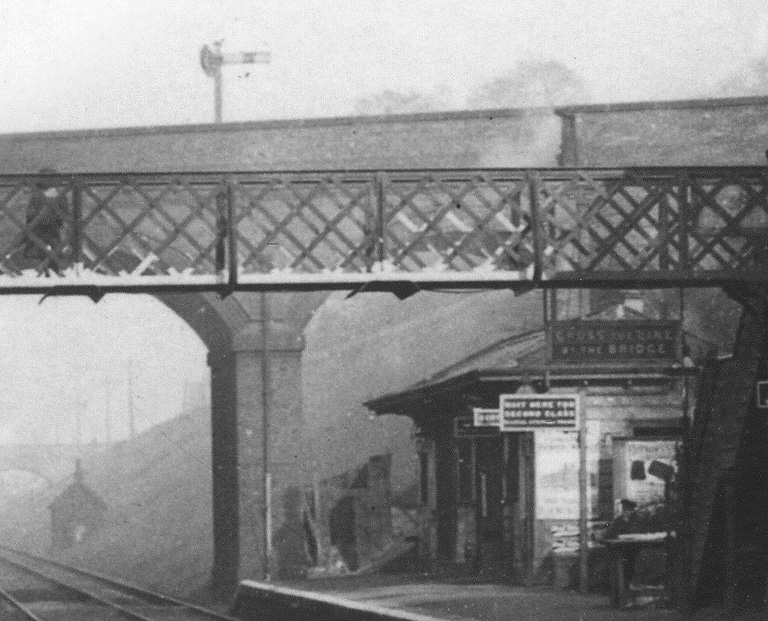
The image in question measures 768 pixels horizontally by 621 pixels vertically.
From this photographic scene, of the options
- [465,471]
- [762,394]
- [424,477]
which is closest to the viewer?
[762,394]

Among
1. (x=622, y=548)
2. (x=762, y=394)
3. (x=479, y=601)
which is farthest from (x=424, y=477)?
(x=762, y=394)

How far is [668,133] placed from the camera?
28688 millimetres

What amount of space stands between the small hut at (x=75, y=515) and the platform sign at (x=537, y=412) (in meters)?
36.7

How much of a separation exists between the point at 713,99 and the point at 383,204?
15.5 m

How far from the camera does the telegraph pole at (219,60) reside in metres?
42.3

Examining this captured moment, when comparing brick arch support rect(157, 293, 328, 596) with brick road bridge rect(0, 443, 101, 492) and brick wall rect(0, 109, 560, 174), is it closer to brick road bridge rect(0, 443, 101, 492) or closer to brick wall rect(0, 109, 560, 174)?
brick wall rect(0, 109, 560, 174)

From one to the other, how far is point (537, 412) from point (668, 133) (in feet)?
38.3

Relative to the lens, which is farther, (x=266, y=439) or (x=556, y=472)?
(x=266, y=439)

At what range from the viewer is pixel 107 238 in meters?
27.8

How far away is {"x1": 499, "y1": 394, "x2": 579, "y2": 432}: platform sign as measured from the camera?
59.9 feet

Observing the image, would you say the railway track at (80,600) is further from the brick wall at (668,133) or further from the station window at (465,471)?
the brick wall at (668,133)

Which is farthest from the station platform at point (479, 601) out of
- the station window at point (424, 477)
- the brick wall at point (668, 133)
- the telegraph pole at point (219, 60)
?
the telegraph pole at point (219, 60)

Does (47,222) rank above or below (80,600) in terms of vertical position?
above

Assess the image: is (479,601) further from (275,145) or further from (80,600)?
(80,600)
